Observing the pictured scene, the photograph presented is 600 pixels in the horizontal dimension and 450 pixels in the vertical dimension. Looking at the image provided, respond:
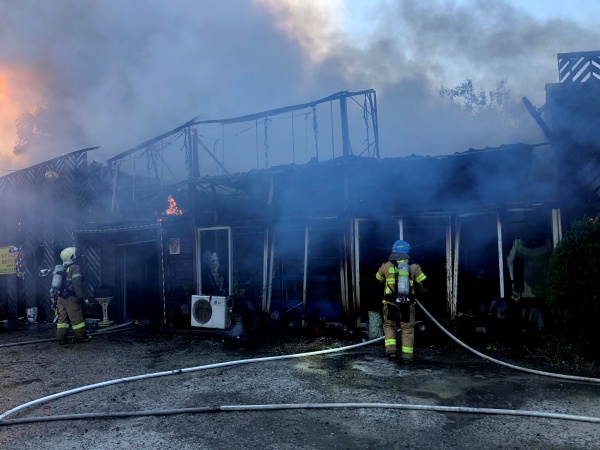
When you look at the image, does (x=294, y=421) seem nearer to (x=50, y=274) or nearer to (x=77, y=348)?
(x=77, y=348)

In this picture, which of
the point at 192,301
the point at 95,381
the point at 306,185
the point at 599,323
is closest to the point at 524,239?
the point at 599,323

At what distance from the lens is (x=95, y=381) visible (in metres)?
5.53

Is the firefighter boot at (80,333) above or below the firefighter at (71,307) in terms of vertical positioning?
below

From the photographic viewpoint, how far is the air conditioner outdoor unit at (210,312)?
8.70 m

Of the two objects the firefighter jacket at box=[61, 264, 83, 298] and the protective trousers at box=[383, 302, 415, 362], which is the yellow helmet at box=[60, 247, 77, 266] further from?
the protective trousers at box=[383, 302, 415, 362]

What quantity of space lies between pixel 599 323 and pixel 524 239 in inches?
84.8

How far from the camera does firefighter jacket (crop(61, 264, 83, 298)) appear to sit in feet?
26.5

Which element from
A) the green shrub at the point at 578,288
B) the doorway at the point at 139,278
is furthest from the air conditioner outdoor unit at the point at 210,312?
the green shrub at the point at 578,288

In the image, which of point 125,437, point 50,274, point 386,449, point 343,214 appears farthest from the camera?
point 50,274

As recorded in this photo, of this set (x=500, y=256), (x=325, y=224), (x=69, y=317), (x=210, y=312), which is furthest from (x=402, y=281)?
(x=69, y=317)

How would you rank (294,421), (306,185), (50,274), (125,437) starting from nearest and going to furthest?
(125,437) < (294,421) < (306,185) < (50,274)

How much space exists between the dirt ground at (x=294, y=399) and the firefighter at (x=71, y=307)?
82 centimetres

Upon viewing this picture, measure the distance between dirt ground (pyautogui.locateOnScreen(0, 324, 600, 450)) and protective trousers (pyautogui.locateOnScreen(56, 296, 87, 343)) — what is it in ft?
2.62

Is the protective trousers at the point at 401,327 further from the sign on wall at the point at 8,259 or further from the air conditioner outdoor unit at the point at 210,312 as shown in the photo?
the sign on wall at the point at 8,259
